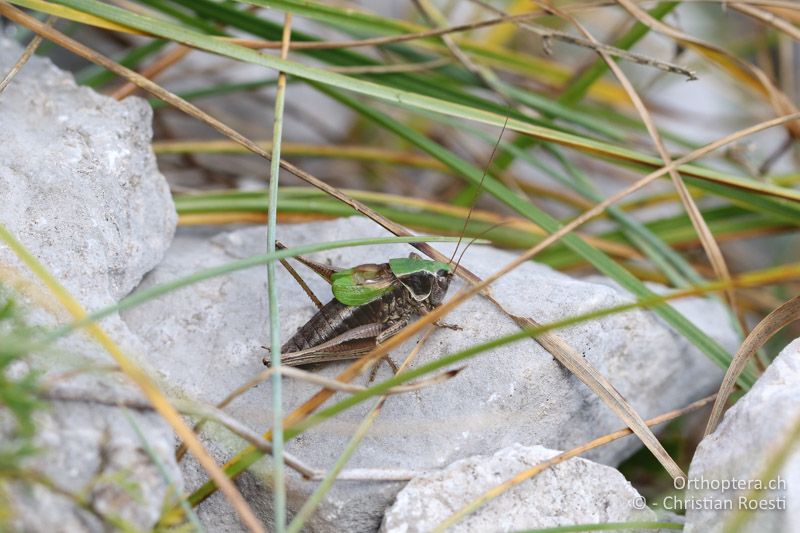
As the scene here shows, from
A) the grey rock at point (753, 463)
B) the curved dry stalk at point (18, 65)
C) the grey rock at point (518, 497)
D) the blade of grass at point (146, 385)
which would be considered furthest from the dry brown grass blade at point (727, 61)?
the blade of grass at point (146, 385)

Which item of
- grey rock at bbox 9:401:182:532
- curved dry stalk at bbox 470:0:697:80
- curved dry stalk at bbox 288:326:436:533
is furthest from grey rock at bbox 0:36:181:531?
curved dry stalk at bbox 470:0:697:80

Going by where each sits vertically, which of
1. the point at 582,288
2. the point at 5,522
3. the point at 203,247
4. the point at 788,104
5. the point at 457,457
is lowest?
the point at 5,522

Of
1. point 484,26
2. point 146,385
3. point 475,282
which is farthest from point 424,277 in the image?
point 484,26

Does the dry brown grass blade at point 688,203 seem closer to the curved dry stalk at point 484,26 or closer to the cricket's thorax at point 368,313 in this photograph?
the curved dry stalk at point 484,26

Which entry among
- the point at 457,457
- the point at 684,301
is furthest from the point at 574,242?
the point at 457,457

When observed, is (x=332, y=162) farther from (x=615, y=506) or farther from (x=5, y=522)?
(x=5, y=522)

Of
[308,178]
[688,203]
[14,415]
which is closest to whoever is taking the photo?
[14,415]

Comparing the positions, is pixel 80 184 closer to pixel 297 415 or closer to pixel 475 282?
pixel 297 415
